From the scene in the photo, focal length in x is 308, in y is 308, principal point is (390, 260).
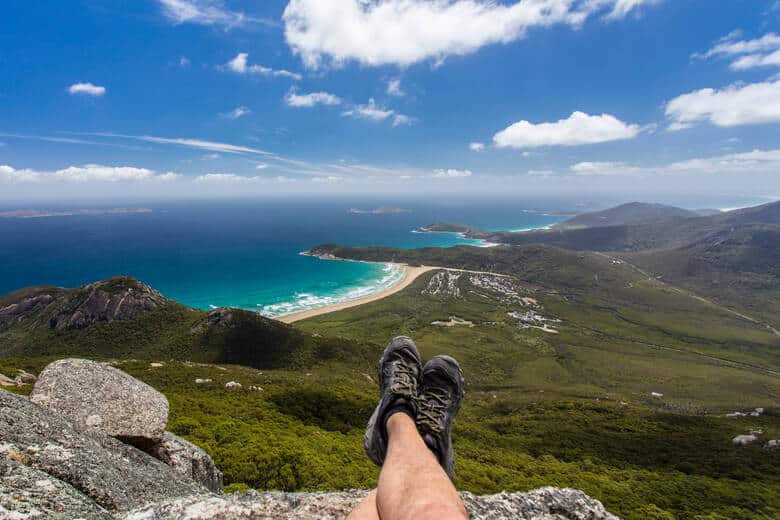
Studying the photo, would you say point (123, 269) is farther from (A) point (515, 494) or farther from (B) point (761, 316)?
(B) point (761, 316)

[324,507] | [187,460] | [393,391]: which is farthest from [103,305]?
[393,391]

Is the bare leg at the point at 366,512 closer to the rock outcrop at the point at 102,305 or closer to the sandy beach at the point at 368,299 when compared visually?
the rock outcrop at the point at 102,305

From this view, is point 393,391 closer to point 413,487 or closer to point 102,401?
point 413,487

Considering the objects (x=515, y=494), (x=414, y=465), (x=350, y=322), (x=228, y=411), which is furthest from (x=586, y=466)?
(x=350, y=322)

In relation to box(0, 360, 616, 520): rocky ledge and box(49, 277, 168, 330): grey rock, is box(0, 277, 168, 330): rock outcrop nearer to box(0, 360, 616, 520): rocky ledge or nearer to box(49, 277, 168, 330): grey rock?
box(49, 277, 168, 330): grey rock

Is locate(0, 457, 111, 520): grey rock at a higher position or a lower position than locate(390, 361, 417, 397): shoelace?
lower

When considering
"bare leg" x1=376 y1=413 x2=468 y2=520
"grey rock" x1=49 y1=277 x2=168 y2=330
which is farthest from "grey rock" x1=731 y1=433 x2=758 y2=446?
"grey rock" x1=49 y1=277 x2=168 y2=330
